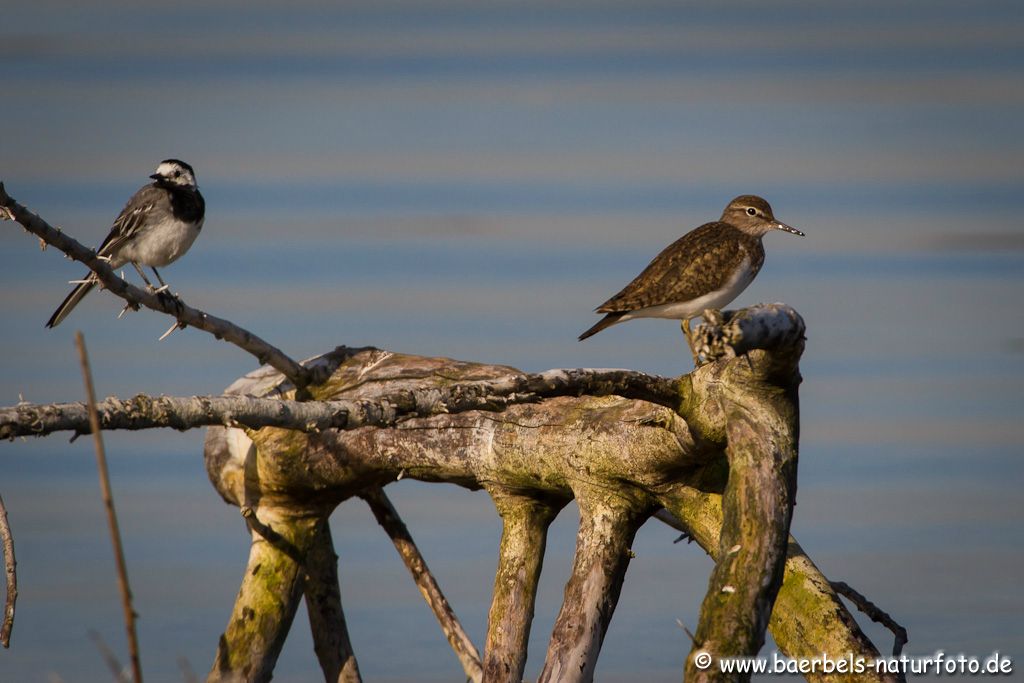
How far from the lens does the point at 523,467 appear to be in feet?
21.8

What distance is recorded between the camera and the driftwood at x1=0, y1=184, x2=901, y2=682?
4.70 meters

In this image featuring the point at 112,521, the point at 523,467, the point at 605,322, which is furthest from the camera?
the point at 605,322

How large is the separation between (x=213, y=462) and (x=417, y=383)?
1845 millimetres

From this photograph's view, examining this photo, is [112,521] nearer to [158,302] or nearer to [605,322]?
[158,302]

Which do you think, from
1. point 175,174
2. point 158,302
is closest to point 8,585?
point 158,302

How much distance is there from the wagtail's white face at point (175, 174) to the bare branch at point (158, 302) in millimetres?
2596

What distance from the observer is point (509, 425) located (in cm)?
671

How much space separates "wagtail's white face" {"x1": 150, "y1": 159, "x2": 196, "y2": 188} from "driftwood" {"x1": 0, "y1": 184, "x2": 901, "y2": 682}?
2.39 meters

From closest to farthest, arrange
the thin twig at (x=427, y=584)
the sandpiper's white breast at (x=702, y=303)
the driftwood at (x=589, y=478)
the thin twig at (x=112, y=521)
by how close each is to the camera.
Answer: the thin twig at (x=112, y=521) → the driftwood at (x=589, y=478) → the sandpiper's white breast at (x=702, y=303) → the thin twig at (x=427, y=584)

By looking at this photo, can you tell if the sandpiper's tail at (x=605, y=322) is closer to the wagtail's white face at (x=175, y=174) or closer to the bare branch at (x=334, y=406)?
the bare branch at (x=334, y=406)

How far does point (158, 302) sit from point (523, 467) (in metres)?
2.55

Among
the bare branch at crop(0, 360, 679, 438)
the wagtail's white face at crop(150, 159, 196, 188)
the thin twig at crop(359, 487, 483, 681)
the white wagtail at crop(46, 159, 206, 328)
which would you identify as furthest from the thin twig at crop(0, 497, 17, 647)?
the wagtail's white face at crop(150, 159, 196, 188)

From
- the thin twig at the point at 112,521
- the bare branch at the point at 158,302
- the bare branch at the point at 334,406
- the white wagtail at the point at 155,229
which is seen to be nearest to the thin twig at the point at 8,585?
the bare branch at the point at 334,406

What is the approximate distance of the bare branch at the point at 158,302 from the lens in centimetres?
586
